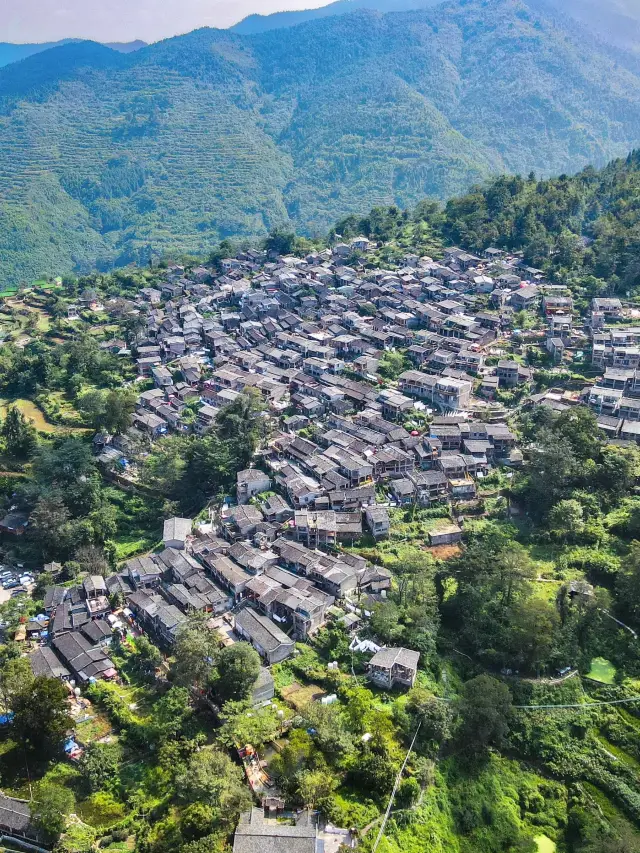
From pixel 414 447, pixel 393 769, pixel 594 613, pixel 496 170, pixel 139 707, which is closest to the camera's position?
pixel 393 769

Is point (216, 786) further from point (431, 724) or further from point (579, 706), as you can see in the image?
point (579, 706)

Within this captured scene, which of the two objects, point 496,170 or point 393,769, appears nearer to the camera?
point 393,769

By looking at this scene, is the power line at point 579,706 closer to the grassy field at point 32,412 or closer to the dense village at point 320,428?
the dense village at point 320,428

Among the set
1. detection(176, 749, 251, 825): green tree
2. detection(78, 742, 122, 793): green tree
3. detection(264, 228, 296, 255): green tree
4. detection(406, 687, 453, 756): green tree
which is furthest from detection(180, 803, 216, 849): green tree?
detection(264, 228, 296, 255): green tree

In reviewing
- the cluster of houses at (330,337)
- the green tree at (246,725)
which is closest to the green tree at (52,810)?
the green tree at (246,725)

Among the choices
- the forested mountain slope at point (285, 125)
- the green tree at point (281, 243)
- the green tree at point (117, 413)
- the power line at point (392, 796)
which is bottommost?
the power line at point (392, 796)

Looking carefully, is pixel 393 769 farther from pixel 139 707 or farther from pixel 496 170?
pixel 496 170

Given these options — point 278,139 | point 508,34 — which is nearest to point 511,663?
point 278,139
